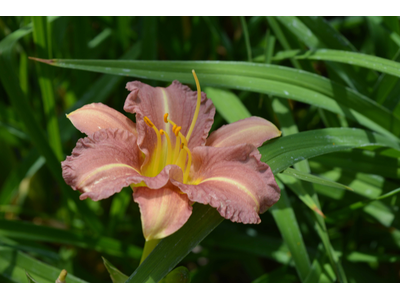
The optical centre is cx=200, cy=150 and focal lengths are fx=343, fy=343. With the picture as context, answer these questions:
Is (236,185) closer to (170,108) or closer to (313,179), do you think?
(313,179)

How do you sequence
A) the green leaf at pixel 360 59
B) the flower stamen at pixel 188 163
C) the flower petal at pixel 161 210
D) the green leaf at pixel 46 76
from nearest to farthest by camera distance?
the flower petal at pixel 161 210
the flower stamen at pixel 188 163
the green leaf at pixel 360 59
the green leaf at pixel 46 76

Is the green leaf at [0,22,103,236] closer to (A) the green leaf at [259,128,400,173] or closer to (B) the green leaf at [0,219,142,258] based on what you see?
(B) the green leaf at [0,219,142,258]

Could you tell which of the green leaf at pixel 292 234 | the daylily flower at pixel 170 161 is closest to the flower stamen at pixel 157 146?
the daylily flower at pixel 170 161

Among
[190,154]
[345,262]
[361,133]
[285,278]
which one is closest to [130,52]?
[190,154]

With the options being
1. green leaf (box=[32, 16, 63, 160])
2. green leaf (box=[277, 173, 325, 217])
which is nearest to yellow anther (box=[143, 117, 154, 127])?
green leaf (box=[277, 173, 325, 217])

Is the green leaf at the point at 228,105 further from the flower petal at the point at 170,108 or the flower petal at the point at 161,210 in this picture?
the flower petal at the point at 161,210

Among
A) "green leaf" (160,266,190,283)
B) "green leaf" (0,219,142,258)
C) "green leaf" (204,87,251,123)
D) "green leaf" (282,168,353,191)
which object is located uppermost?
"green leaf" (204,87,251,123)

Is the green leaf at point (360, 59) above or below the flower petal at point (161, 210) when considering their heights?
above
